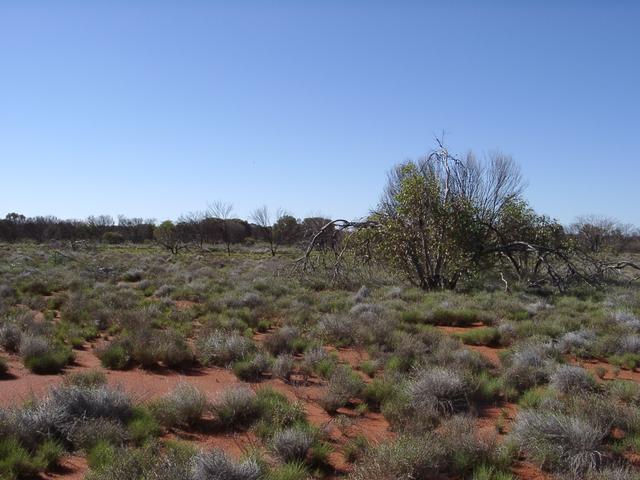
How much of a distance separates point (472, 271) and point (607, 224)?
3512 centimetres

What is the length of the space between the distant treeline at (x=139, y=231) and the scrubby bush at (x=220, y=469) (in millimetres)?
50374

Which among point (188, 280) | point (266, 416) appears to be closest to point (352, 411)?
point (266, 416)

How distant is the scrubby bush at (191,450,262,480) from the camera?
13.6 feet

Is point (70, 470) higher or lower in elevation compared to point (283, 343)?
lower

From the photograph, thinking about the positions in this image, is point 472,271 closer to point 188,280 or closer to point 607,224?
point 188,280

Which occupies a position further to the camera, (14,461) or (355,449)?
(355,449)

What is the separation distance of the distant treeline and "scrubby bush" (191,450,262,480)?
50.4m

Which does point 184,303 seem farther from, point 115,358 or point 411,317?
point 115,358

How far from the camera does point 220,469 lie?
4.16 m

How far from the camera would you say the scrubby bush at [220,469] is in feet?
13.6

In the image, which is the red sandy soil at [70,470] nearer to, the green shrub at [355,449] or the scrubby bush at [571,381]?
the green shrub at [355,449]

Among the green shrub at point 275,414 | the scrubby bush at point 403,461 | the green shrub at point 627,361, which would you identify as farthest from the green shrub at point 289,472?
the green shrub at point 627,361

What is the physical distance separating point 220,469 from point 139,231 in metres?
78.5

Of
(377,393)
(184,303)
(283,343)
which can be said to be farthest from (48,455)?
(184,303)
